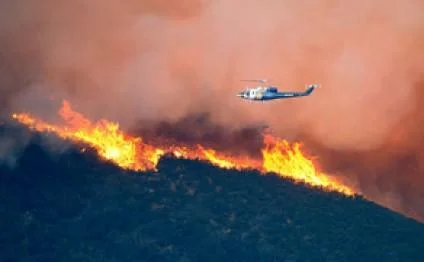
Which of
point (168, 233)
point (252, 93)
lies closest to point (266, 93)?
point (252, 93)

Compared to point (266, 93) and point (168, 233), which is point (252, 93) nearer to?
point (266, 93)

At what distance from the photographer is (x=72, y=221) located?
196 meters

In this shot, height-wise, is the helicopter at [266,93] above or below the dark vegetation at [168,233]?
above

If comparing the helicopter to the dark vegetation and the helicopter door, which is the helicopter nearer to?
the helicopter door

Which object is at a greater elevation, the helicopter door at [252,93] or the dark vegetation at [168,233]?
the helicopter door at [252,93]

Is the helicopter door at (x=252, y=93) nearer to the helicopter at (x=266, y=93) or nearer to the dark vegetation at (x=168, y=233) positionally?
the helicopter at (x=266, y=93)

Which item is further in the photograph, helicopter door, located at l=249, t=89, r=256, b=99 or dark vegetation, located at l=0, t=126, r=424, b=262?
dark vegetation, located at l=0, t=126, r=424, b=262

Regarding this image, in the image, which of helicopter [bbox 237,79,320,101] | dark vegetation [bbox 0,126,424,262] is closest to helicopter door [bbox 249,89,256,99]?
helicopter [bbox 237,79,320,101]

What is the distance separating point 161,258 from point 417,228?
38735 mm

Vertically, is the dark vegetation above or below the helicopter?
below

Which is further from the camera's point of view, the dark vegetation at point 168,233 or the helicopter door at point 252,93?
the dark vegetation at point 168,233

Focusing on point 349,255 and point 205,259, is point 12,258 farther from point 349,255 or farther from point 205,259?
point 349,255

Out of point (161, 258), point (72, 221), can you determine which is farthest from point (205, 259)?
point (72, 221)

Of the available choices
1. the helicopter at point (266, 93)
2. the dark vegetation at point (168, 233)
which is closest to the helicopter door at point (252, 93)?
the helicopter at point (266, 93)
